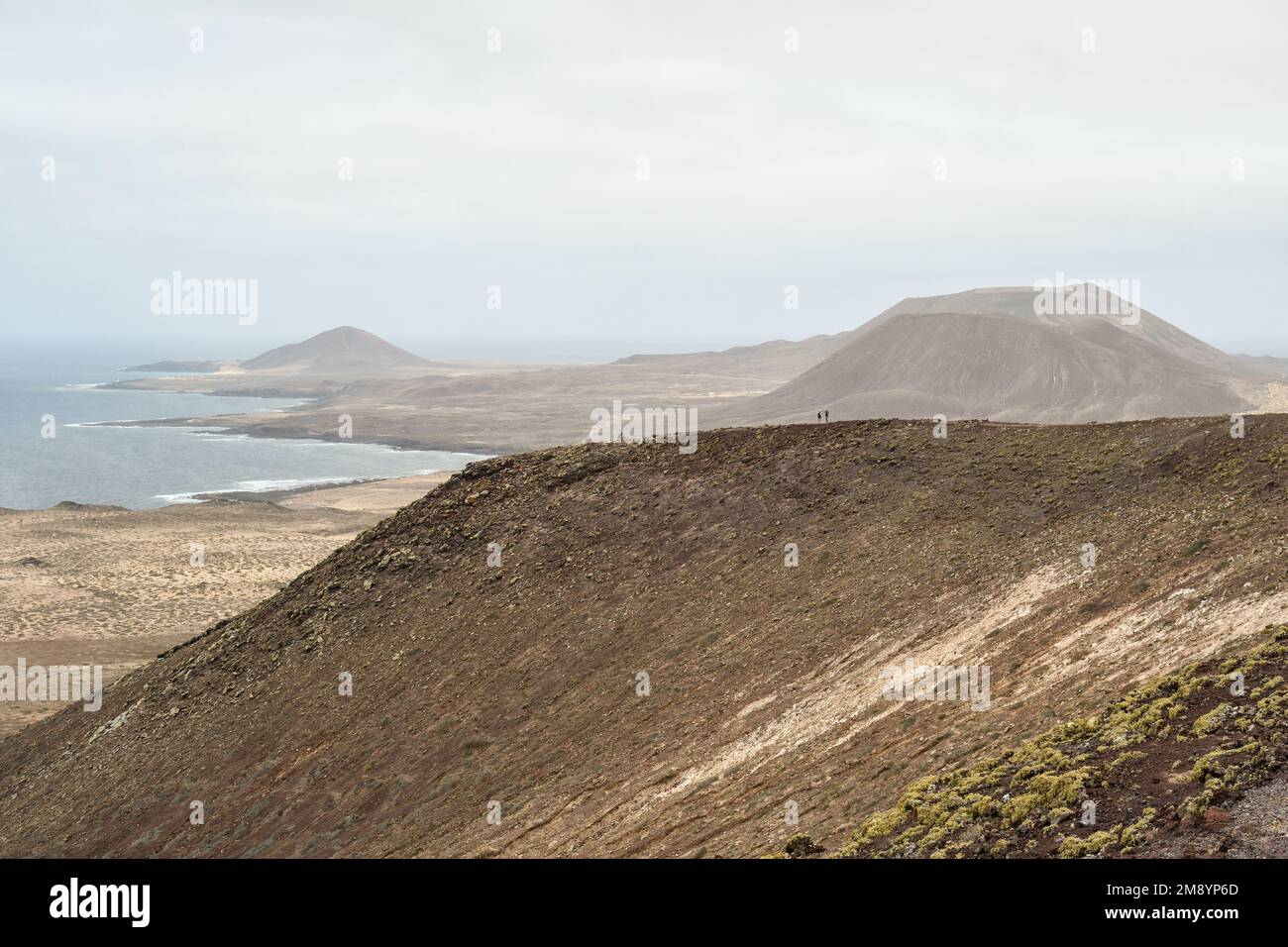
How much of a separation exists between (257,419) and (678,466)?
581 feet

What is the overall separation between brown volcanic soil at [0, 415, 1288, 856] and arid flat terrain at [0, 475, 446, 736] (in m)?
14.5

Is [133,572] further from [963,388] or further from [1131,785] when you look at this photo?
[963,388]

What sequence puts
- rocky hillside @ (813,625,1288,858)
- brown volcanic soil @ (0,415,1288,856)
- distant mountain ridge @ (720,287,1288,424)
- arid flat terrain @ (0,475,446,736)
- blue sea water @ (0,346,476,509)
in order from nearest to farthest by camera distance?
rocky hillside @ (813,625,1288,858) < brown volcanic soil @ (0,415,1288,856) < arid flat terrain @ (0,475,446,736) < blue sea water @ (0,346,476,509) < distant mountain ridge @ (720,287,1288,424)

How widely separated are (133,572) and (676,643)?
171 feet

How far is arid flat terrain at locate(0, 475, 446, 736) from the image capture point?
51.7 metres

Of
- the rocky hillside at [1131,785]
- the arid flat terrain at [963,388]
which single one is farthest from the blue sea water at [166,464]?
the rocky hillside at [1131,785]

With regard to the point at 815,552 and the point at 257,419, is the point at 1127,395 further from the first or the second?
the point at 257,419

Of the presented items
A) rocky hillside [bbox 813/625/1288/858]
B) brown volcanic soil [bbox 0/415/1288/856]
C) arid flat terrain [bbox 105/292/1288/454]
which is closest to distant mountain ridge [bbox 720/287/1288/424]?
arid flat terrain [bbox 105/292/1288/454]

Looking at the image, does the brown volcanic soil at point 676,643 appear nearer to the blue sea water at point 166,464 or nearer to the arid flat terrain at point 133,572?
the arid flat terrain at point 133,572

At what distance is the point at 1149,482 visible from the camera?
94.2 feet

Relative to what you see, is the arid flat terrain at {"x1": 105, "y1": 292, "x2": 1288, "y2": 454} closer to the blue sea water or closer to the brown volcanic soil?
the blue sea water

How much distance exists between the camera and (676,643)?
2847 centimetres

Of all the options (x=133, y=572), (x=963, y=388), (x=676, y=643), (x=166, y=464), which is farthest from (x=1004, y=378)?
(x=676, y=643)

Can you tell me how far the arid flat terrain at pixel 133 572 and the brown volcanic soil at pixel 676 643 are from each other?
572 inches
